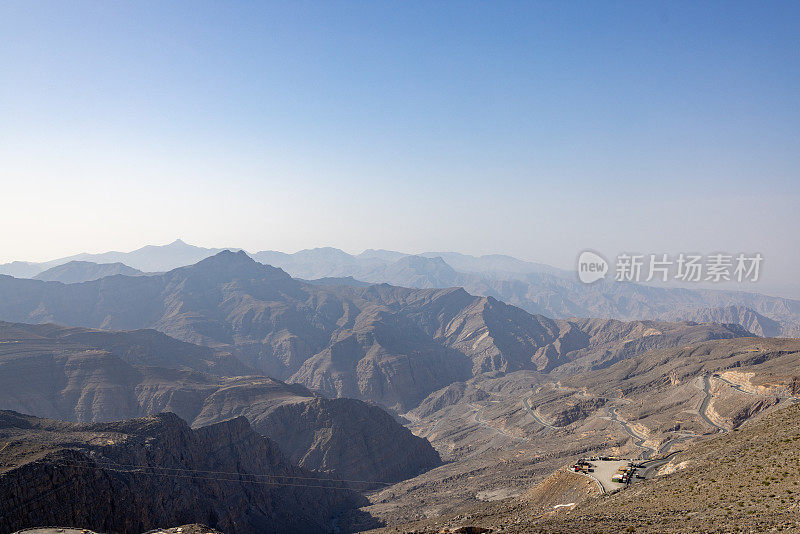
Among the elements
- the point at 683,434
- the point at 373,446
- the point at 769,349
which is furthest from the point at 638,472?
the point at 769,349

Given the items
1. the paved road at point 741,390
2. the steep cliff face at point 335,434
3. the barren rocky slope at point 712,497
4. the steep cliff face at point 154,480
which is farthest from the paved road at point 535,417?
the barren rocky slope at point 712,497

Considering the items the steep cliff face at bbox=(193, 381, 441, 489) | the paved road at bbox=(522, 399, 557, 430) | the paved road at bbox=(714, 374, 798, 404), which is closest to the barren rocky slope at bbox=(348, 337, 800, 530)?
the paved road at bbox=(714, 374, 798, 404)

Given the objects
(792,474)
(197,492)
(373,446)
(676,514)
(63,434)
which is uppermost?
(792,474)

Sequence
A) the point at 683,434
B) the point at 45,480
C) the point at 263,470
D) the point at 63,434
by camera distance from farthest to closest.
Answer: the point at 683,434 → the point at 263,470 → the point at 63,434 → the point at 45,480

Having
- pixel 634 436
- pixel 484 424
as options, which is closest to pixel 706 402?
pixel 634 436

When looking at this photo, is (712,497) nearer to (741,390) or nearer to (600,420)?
(741,390)

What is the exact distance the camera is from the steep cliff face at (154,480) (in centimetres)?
4109

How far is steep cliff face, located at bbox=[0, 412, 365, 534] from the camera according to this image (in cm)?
4109

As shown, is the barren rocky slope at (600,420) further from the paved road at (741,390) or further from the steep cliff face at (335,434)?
the steep cliff face at (335,434)

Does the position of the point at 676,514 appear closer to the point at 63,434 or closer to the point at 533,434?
the point at 63,434

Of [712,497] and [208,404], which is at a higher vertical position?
[712,497]

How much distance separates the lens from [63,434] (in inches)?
2229

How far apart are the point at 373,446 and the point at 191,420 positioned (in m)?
44.8

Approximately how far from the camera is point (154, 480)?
53.6 metres
